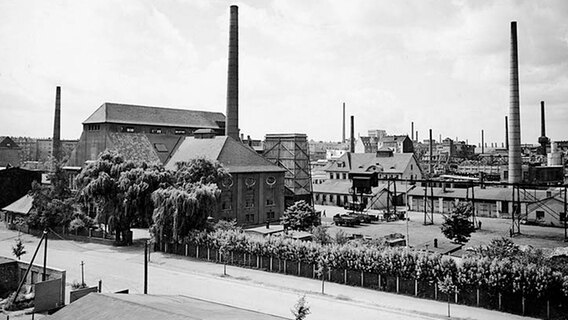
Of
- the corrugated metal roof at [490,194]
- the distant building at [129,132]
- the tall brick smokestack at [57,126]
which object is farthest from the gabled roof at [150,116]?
the corrugated metal roof at [490,194]

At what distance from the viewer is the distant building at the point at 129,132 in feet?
181

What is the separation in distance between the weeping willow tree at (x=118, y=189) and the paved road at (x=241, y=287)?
10.1ft

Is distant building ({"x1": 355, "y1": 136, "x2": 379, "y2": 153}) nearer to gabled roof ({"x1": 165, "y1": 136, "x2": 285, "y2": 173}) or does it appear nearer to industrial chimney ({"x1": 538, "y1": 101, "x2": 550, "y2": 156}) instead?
industrial chimney ({"x1": 538, "y1": 101, "x2": 550, "y2": 156})

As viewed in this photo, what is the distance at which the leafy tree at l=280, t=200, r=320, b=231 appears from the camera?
131 ft

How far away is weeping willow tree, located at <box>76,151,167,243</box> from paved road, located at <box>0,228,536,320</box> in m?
3.09

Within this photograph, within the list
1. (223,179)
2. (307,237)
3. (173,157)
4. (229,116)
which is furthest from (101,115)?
(307,237)

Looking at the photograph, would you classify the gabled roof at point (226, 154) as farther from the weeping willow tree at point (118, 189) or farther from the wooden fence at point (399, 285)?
the wooden fence at point (399, 285)

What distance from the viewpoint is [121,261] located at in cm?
3234

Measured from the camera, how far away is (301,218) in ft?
131

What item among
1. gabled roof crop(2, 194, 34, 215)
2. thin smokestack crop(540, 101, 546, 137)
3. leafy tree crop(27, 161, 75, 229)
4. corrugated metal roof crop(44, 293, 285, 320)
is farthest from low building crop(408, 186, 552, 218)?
gabled roof crop(2, 194, 34, 215)

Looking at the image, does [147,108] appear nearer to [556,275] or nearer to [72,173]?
[72,173]

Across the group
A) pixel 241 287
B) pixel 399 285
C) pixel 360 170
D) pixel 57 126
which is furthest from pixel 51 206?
pixel 360 170

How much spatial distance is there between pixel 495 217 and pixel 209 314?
52.2m

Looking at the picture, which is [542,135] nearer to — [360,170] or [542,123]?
[542,123]
